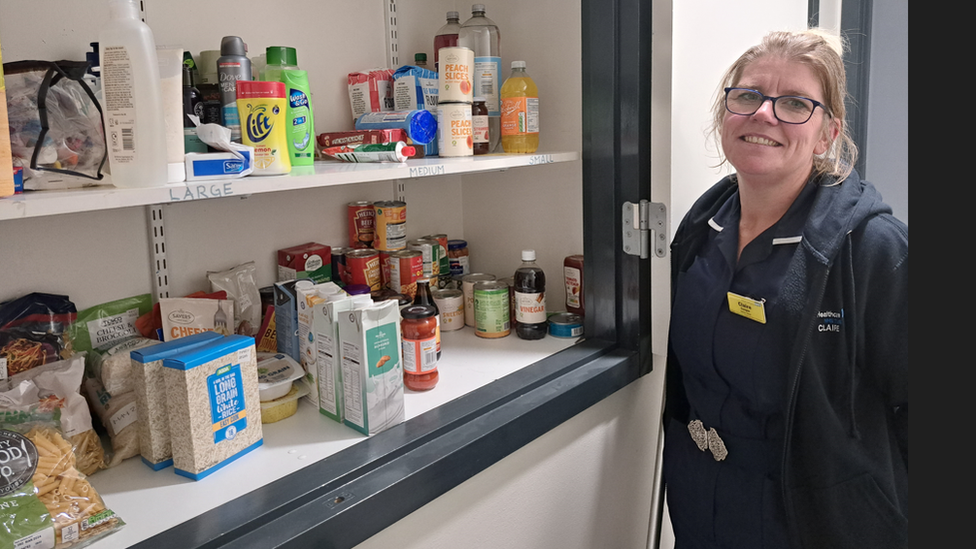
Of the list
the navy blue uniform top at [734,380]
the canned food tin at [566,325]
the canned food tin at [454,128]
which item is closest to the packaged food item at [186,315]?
the canned food tin at [454,128]

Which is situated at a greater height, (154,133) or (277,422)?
(154,133)

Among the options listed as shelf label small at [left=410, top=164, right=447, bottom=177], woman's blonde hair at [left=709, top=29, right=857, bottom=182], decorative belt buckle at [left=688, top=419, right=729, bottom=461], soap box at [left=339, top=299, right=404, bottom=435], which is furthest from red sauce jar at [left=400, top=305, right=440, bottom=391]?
woman's blonde hair at [left=709, top=29, right=857, bottom=182]

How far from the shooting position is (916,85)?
0.89 ft

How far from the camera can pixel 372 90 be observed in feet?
6.28

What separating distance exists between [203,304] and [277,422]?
306 millimetres

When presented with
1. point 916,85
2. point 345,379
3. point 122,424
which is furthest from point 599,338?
point 916,85

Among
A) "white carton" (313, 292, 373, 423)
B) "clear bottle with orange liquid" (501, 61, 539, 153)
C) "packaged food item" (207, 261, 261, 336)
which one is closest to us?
"white carton" (313, 292, 373, 423)

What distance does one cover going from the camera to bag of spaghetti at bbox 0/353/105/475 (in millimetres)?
1181

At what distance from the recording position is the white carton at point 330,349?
4.56 ft

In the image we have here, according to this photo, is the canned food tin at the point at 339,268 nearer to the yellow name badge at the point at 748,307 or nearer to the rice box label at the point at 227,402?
the rice box label at the point at 227,402

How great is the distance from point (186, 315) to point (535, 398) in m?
0.78

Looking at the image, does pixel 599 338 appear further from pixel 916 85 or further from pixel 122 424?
pixel 916 85

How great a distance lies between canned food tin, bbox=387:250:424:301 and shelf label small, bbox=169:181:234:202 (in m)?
0.79

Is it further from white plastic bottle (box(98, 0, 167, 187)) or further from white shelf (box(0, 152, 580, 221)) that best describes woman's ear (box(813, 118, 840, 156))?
white plastic bottle (box(98, 0, 167, 187))
